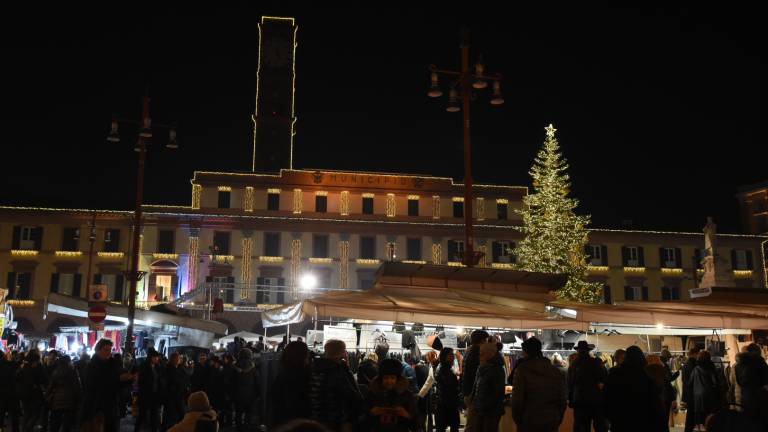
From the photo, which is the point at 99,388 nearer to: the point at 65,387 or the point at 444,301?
the point at 65,387

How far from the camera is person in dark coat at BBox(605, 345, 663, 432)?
24.7 ft

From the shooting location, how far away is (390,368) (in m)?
6.41

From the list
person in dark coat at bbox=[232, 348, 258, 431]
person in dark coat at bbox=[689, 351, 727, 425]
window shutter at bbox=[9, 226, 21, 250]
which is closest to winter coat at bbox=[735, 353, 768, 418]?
person in dark coat at bbox=[689, 351, 727, 425]

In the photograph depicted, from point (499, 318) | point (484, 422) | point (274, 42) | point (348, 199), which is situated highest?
point (274, 42)

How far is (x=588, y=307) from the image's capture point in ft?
46.0

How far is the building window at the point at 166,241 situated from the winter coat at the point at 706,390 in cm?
4345

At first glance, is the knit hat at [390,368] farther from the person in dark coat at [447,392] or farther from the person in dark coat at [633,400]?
the person in dark coat at [447,392]

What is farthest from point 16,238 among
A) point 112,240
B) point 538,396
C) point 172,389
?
point 538,396

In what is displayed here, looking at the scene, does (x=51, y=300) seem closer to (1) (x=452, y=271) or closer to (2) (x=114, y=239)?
(1) (x=452, y=271)

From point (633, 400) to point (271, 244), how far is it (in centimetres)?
4528

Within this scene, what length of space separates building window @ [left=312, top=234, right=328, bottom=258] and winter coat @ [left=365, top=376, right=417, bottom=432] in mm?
45632

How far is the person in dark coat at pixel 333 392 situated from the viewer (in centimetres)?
672

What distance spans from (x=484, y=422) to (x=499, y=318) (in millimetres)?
4070

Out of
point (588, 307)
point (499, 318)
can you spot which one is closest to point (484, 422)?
point (499, 318)
